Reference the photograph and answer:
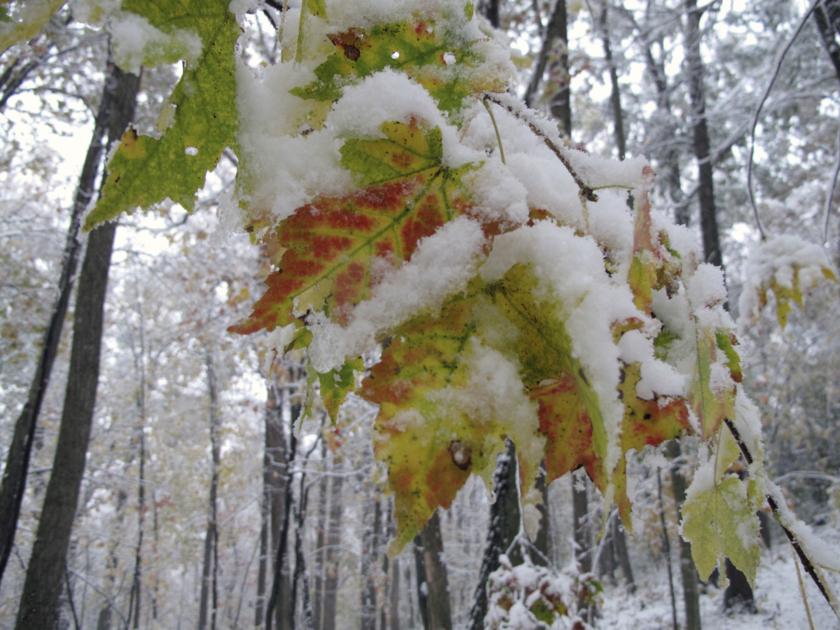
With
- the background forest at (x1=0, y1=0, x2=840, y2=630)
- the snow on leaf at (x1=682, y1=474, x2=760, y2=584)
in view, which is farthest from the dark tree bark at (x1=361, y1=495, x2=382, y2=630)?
the snow on leaf at (x1=682, y1=474, x2=760, y2=584)

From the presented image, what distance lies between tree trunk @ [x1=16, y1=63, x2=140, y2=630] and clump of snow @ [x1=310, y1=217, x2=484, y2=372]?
533cm

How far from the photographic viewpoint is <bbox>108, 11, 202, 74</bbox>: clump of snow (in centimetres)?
40

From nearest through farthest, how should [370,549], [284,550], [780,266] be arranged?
[780,266]
[284,550]
[370,549]

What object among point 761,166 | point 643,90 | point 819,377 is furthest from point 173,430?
point 819,377

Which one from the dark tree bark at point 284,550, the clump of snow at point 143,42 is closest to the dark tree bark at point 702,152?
the dark tree bark at point 284,550

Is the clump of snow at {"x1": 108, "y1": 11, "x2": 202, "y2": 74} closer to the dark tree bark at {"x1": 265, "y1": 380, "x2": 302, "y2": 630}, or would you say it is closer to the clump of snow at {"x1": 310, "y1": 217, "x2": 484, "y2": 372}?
the clump of snow at {"x1": 310, "y1": 217, "x2": 484, "y2": 372}

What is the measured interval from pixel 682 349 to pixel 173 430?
20.2 meters

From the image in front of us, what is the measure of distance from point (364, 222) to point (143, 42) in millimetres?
199

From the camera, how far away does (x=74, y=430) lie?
493cm

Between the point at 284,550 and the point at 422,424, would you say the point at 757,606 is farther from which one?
the point at 422,424

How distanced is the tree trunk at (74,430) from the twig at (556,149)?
5307mm

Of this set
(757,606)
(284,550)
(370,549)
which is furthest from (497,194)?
(370,549)

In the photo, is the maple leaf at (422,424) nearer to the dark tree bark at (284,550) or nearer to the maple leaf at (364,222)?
the maple leaf at (364,222)

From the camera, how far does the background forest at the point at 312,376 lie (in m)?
4.28
